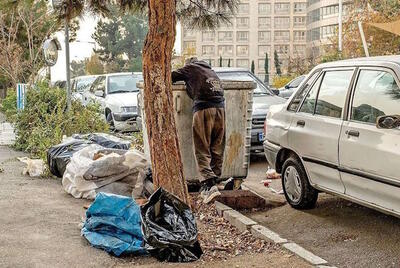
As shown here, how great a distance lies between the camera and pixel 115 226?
18.2 ft

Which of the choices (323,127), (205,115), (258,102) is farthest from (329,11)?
(323,127)

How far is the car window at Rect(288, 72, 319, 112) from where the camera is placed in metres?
7.23

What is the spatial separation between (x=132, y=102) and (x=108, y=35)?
5415cm

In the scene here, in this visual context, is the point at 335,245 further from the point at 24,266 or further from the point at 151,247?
the point at 24,266

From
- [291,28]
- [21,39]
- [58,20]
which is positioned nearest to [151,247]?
[58,20]

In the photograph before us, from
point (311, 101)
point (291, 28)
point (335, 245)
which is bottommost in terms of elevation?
point (335, 245)

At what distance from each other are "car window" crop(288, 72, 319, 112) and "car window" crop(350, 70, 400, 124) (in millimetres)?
1013

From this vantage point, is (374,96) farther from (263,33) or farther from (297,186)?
(263,33)

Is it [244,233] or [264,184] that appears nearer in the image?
[244,233]

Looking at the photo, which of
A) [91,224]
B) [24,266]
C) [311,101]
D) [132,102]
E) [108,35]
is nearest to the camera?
[24,266]

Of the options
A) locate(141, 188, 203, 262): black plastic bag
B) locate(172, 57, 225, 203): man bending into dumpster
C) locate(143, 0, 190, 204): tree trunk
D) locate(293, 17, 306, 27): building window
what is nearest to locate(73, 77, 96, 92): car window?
locate(172, 57, 225, 203): man bending into dumpster

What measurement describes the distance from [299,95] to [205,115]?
3.90 ft

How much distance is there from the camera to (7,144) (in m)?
13.6

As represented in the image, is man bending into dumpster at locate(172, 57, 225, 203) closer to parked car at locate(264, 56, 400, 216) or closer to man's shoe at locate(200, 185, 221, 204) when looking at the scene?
man's shoe at locate(200, 185, 221, 204)
